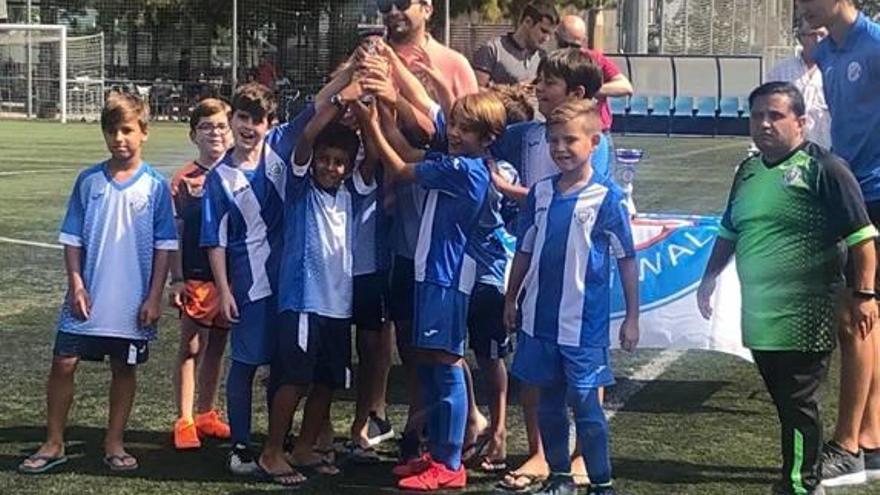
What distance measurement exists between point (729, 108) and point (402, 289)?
90.3ft

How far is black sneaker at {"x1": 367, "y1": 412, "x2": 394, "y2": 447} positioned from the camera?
5499 mm

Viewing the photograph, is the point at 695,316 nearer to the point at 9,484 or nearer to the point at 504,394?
the point at 504,394

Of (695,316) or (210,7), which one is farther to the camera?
(210,7)

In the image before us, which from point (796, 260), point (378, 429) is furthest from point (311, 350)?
point (796, 260)

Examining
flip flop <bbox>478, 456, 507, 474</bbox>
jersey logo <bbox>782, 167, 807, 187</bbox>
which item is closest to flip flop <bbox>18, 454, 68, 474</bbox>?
flip flop <bbox>478, 456, 507, 474</bbox>

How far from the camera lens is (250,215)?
4.93 m

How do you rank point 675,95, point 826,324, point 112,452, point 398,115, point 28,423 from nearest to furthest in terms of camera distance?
point 826,324, point 398,115, point 112,452, point 28,423, point 675,95

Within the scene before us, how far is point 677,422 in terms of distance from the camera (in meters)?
5.91

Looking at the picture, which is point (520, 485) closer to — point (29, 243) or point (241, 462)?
point (241, 462)

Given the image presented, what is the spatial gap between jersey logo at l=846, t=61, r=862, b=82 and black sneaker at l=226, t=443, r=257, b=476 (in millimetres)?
2718

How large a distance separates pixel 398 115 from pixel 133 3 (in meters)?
37.2

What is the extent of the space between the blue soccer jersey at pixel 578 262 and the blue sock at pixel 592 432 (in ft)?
0.60

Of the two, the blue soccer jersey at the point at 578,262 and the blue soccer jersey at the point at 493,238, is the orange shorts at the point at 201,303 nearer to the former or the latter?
the blue soccer jersey at the point at 493,238

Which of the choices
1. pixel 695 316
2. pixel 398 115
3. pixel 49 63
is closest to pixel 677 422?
pixel 695 316
